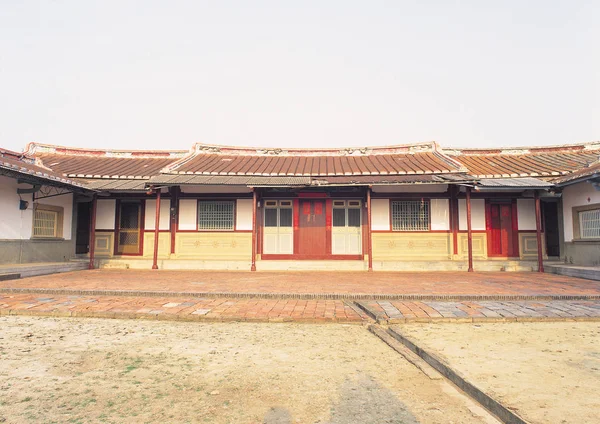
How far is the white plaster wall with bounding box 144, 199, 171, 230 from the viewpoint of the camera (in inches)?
530

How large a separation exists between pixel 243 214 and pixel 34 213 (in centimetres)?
669

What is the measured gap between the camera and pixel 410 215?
1320cm

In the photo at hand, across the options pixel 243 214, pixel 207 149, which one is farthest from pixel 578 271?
pixel 207 149

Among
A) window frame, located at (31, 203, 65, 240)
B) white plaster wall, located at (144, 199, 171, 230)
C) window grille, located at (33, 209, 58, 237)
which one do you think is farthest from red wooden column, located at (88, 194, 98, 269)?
white plaster wall, located at (144, 199, 171, 230)

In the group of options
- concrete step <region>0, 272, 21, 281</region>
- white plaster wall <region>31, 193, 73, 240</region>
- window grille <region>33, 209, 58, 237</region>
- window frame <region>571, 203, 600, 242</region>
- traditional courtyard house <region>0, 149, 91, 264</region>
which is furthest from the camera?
white plaster wall <region>31, 193, 73, 240</region>

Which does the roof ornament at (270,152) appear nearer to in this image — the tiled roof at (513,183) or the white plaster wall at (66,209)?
the white plaster wall at (66,209)

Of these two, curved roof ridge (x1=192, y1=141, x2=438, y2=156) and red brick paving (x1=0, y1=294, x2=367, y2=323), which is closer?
red brick paving (x1=0, y1=294, x2=367, y2=323)

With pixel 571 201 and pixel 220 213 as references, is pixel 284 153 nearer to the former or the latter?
pixel 220 213

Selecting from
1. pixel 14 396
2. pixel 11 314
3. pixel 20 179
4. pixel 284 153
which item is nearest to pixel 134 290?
pixel 11 314

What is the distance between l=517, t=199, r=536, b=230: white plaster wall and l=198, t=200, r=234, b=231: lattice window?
1029cm

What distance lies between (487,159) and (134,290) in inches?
537

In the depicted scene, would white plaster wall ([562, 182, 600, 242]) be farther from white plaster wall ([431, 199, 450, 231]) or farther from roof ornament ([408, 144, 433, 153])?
roof ornament ([408, 144, 433, 153])

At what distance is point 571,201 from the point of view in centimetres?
1195

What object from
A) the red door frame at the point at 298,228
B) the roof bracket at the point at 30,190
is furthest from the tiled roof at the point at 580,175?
the roof bracket at the point at 30,190
